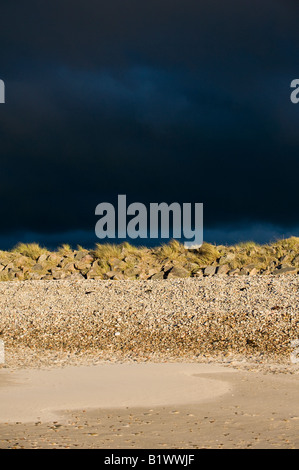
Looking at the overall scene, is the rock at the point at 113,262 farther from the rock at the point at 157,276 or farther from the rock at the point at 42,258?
the rock at the point at 42,258

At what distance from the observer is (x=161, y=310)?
41.1 feet

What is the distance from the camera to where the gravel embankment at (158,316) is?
10.5 meters

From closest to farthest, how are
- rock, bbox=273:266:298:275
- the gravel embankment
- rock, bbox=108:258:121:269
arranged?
the gravel embankment
rock, bbox=273:266:298:275
rock, bbox=108:258:121:269

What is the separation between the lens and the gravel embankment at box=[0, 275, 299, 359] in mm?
10453

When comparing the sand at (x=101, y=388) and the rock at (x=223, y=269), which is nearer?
the sand at (x=101, y=388)

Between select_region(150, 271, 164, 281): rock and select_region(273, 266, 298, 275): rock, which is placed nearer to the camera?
select_region(273, 266, 298, 275): rock

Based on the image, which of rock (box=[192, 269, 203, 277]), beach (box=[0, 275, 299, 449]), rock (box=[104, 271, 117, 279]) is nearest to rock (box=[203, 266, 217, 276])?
rock (box=[192, 269, 203, 277])

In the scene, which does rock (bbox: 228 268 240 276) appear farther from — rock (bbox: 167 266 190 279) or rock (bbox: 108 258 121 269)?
rock (bbox: 108 258 121 269)

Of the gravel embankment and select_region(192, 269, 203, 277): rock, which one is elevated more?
select_region(192, 269, 203, 277): rock

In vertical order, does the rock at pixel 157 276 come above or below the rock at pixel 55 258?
below

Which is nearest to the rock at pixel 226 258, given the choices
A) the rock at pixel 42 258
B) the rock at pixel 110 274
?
the rock at pixel 110 274

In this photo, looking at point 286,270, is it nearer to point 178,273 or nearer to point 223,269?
point 223,269

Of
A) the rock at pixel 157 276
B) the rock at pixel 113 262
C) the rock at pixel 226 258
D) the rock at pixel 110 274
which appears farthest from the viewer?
the rock at pixel 113 262
